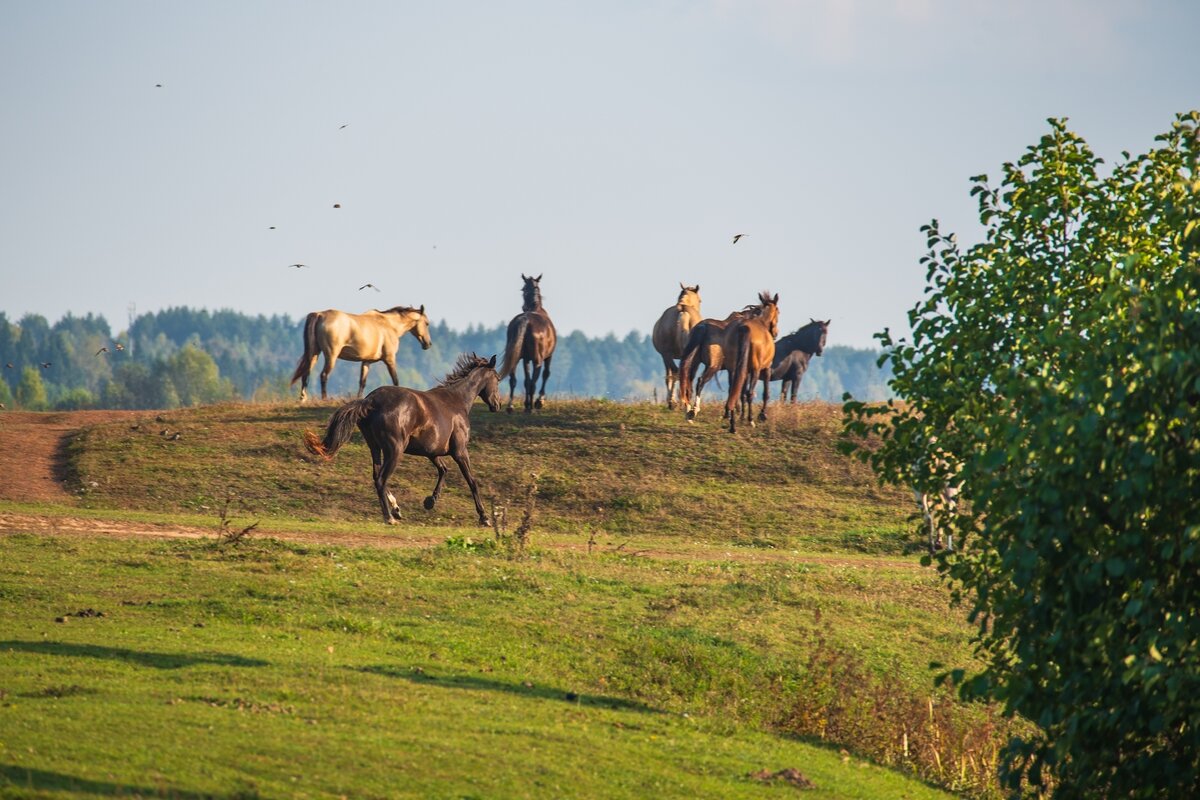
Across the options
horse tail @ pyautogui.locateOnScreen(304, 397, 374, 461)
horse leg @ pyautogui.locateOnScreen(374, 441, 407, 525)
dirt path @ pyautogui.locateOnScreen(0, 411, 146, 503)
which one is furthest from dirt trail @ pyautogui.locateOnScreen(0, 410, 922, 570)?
horse tail @ pyautogui.locateOnScreen(304, 397, 374, 461)

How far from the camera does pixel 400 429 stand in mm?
23953

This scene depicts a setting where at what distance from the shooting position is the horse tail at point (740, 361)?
110 ft

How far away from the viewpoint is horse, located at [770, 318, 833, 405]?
41.1 meters

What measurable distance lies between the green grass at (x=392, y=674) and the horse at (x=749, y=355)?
42.2 ft

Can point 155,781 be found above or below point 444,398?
below

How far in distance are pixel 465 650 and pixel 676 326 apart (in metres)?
23.0

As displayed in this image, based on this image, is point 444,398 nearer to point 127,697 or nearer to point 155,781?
point 127,697

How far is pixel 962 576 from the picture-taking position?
11469 millimetres

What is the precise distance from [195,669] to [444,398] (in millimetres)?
12538

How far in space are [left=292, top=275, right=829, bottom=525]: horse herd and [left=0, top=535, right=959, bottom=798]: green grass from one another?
12.3 feet

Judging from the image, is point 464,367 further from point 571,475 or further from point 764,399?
point 764,399

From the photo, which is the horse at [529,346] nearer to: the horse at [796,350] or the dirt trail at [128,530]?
the horse at [796,350]

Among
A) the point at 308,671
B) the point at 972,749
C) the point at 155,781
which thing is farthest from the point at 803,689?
the point at 155,781

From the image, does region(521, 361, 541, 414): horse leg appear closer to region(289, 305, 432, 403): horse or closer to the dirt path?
region(289, 305, 432, 403): horse
